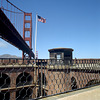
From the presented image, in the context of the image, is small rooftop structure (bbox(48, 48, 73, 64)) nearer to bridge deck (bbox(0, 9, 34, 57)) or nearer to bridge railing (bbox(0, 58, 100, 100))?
bridge railing (bbox(0, 58, 100, 100))

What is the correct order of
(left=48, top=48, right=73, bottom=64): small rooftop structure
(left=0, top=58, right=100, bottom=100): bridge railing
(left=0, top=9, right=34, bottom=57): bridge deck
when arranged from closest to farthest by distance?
(left=0, top=58, right=100, bottom=100): bridge railing < (left=0, top=9, right=34, bottom=57): bridge deck < (left=48, top=48, right=73, bottom=64): small rooftop structure

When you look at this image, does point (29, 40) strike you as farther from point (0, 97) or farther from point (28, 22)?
point (0, 97)

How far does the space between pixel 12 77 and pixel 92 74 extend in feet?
35.9

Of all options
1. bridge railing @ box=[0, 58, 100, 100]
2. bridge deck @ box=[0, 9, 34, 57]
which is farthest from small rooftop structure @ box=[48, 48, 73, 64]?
bridge deck @ box=[0, 9, 34, 57]

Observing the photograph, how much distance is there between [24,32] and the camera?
30812 mm

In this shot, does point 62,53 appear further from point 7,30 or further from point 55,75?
point 7,30

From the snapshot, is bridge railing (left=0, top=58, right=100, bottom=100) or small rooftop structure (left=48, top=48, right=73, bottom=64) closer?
bridge railing (left=0, top=58, right=100, bottom=100)

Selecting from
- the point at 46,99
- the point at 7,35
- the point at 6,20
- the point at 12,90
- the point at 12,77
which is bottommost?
the point at 12,90

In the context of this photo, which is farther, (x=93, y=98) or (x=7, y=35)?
(x=7, y=35)

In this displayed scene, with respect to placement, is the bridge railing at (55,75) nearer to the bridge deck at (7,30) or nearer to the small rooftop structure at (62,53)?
the small rooftop structure at (62,53)

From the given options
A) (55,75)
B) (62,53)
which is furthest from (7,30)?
(55,75)

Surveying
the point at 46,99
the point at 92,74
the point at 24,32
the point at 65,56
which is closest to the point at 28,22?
the point at 24,32

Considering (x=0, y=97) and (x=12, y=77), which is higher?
(x=12, y=77)

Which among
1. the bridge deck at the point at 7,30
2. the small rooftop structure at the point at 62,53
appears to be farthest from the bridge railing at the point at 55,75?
the bridge deck at the point at 7,30
